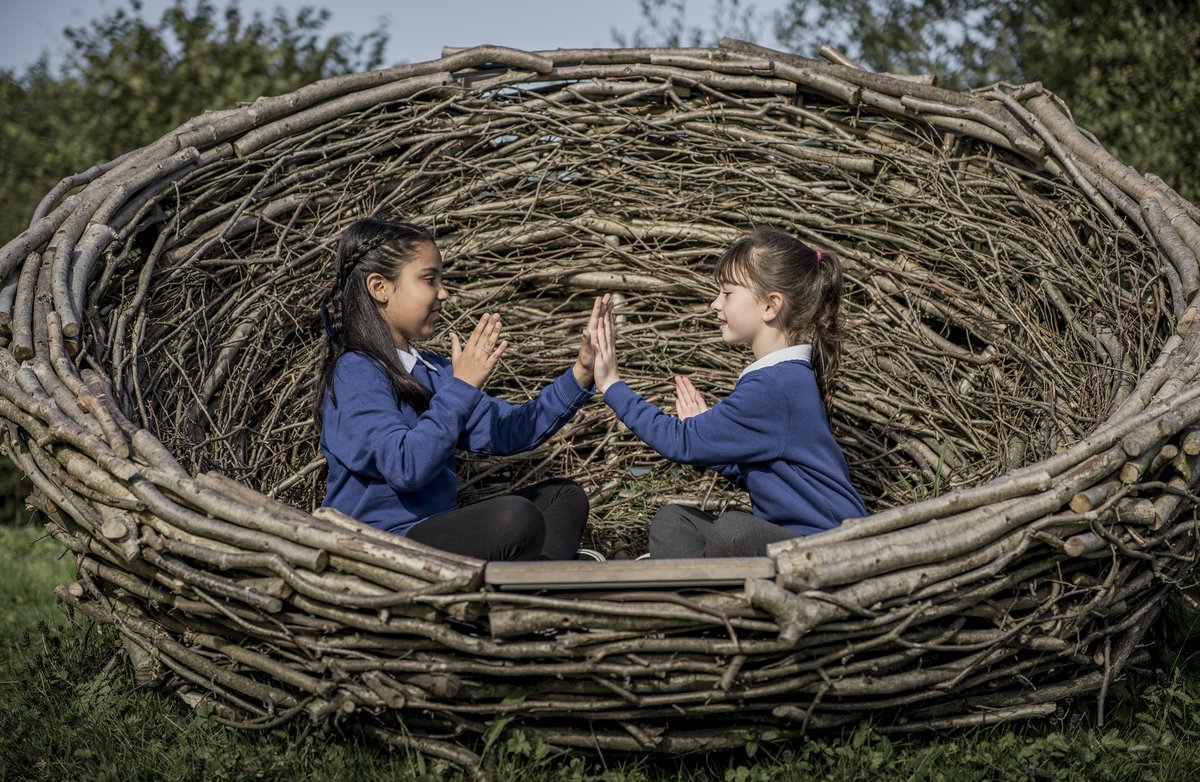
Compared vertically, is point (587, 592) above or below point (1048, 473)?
below

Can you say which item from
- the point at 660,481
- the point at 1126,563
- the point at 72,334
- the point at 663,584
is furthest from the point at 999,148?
the point at 72,334

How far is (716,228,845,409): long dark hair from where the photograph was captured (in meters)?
3.12

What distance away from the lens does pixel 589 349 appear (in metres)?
3.16

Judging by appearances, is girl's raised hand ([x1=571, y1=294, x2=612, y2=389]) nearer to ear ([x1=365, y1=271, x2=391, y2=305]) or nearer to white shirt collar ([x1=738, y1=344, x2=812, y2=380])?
A: white shirt collar ([x1=738, y1=344, x2=812, y2=380])

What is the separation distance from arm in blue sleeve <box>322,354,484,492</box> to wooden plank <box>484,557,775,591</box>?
70 centimetres

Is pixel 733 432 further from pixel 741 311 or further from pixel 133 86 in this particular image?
pixel 133 86

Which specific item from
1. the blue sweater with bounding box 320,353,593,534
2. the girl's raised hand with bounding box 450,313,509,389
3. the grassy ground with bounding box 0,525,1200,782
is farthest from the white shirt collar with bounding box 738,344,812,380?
the grassy ground with bounding box 0,525,1200,782

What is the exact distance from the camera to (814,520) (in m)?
2.90

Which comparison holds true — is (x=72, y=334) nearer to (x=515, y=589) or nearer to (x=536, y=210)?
(x=515, y=589)

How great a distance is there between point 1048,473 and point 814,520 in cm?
69

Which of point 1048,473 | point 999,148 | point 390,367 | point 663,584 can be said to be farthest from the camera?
point 999,148

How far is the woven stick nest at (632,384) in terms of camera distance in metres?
2.21

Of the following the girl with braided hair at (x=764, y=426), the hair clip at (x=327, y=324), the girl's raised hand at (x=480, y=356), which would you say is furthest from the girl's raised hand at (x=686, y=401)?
the hair clip at (x=327, y=324)

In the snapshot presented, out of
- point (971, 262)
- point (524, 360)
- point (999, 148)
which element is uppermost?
point (999, 148)
